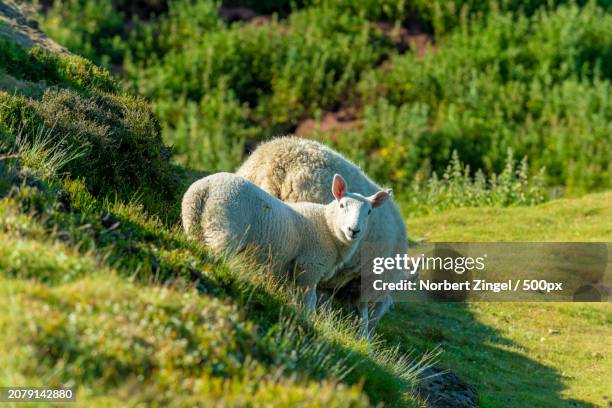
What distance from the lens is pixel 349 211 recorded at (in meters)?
10.3

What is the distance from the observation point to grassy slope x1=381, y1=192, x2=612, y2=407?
13359mm

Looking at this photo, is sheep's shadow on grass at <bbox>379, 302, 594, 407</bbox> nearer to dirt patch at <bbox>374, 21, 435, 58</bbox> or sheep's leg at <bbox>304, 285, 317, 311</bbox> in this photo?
sheep's leg at <bbox>304, 285, 317, 311</bbox>

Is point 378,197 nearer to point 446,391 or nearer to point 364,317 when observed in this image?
point 364,317

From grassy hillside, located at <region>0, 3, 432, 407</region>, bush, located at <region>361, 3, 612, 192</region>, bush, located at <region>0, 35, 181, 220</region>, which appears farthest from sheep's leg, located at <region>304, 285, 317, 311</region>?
bush, located at <region>361, 3, 612, 192</region>

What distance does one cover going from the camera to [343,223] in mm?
10289

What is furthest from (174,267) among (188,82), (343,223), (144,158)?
(188,82)

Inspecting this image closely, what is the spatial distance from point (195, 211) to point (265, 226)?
2.94 feet

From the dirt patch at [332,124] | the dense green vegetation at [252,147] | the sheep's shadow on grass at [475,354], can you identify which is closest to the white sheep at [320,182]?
the dense green vegetation at [252,147]

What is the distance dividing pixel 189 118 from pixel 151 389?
22.7 meters

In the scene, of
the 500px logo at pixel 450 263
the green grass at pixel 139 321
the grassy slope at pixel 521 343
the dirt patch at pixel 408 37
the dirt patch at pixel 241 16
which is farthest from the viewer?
the dirt patch at pixel 241 16

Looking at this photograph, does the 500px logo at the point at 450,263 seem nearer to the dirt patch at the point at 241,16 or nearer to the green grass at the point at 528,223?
the green grass at the point at 528,223

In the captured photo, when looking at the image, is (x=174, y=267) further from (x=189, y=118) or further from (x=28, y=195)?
(x=189, y=118)

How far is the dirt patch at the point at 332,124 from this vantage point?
2797cm

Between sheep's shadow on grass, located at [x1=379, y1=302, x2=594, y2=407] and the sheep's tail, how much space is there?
3.62 metres
